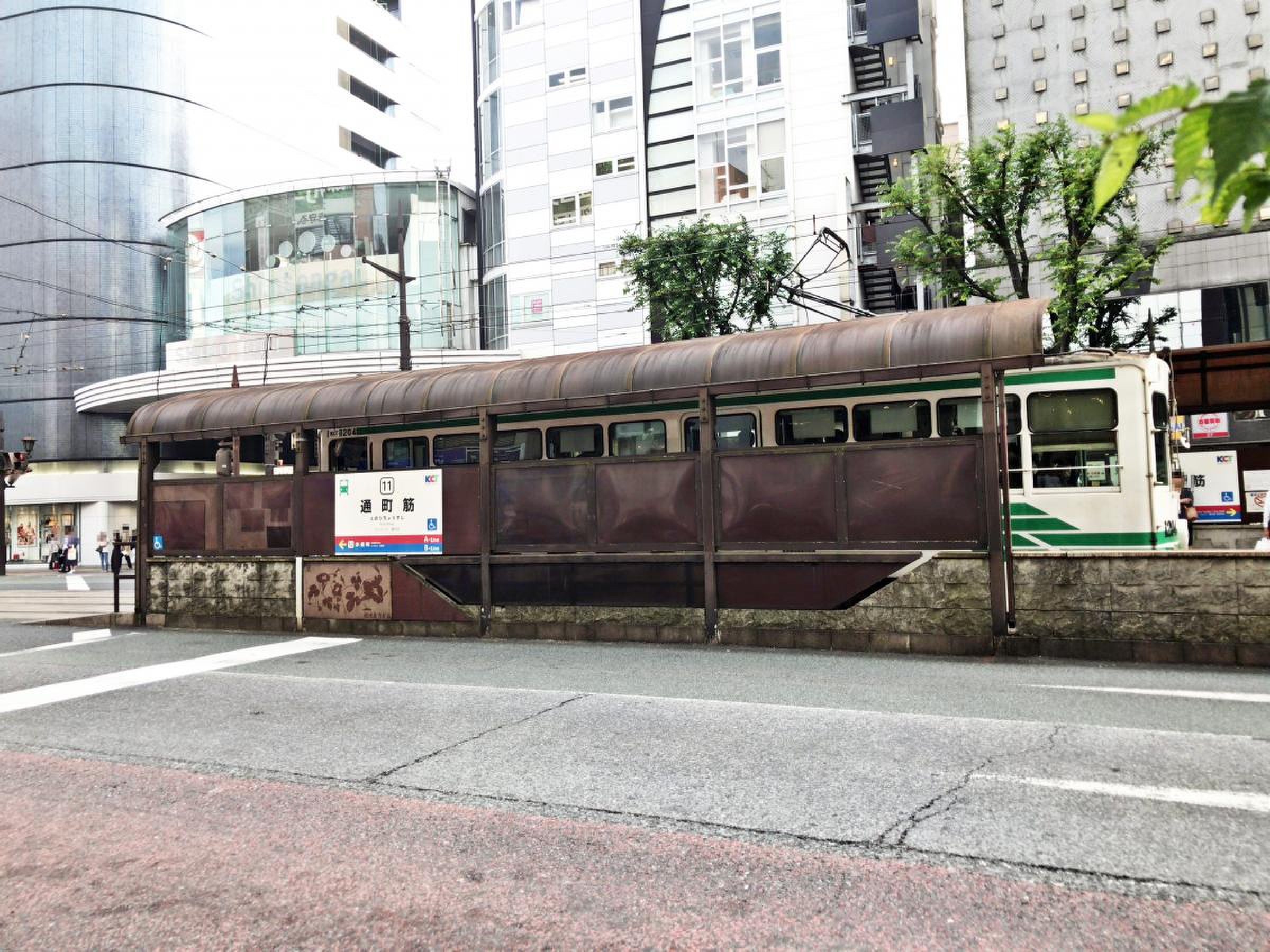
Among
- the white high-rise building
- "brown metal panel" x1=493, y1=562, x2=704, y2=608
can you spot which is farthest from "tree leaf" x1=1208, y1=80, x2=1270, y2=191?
the white high-rise building

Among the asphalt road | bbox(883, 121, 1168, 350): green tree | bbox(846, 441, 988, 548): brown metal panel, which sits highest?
bbox(883, 121, 1168, 350): green tree

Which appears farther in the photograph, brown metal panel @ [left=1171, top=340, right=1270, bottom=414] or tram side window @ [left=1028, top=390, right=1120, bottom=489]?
brown metal panel @ [left=1171, top=340, right=1270, bottom=414]

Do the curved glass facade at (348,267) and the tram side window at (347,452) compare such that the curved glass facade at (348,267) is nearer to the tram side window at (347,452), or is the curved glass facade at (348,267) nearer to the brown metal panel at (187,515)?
the tram side window at (347,452)

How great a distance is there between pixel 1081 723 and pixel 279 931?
5149mm

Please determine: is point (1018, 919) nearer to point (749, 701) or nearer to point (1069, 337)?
point (749, 701)

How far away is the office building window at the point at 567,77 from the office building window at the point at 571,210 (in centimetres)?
505

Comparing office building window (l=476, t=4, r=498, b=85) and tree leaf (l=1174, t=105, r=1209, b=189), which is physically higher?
office building window (l=476, t=4, r=498, b=85)

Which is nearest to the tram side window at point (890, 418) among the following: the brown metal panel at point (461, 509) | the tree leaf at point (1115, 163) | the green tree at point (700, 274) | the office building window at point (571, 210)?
the brown metal panel at point (461, 509)

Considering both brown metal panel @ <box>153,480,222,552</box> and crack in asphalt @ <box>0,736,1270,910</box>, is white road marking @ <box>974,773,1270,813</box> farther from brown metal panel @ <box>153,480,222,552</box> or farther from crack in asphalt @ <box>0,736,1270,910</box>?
brown metal panel @ <box>153,480,222,552</box>

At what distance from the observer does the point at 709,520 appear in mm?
11398

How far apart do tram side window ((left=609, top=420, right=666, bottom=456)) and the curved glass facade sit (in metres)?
29.4

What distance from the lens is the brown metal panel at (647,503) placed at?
11.6 m

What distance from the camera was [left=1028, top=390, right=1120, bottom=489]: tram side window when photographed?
12523mm

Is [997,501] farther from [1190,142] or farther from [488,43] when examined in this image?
[488,43]
